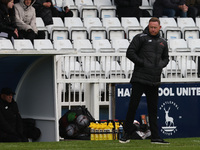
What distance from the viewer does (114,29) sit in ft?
55.9

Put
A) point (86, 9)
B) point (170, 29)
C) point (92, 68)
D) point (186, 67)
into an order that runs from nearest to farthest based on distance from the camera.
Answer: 1. point (92, 68)
2. point (186, 67)
3. point (170, 29)
4. point (86, 9)

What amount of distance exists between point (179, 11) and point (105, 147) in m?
10.7

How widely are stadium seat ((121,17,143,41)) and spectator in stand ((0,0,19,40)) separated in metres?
4.31

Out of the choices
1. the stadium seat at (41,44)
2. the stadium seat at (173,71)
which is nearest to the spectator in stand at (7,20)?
the stadium seat at (41,44)

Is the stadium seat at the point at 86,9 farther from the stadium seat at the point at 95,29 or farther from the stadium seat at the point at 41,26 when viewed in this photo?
the stadium seat at the point at 41,26

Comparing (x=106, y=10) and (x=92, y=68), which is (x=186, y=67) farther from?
(x=106, y=10)

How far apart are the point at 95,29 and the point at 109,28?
468 millimetres

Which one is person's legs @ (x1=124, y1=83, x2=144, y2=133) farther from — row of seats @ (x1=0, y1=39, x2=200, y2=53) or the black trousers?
row of seats @ (x1=0, y1=39, x2=200, y2=53)

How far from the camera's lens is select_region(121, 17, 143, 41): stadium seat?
17.1 m

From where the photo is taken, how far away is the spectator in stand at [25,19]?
13.6 metres

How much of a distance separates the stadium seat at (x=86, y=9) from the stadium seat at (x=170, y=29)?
1953 millimetres

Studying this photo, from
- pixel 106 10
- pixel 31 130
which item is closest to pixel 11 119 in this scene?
pixel 31 130

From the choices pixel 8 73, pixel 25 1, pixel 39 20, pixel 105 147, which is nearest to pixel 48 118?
pixel 8 73

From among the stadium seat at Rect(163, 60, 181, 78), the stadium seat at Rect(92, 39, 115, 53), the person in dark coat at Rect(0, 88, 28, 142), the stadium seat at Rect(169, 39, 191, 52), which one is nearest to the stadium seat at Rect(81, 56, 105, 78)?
the stadium seat at Rect(163, 60, 181, 78)
